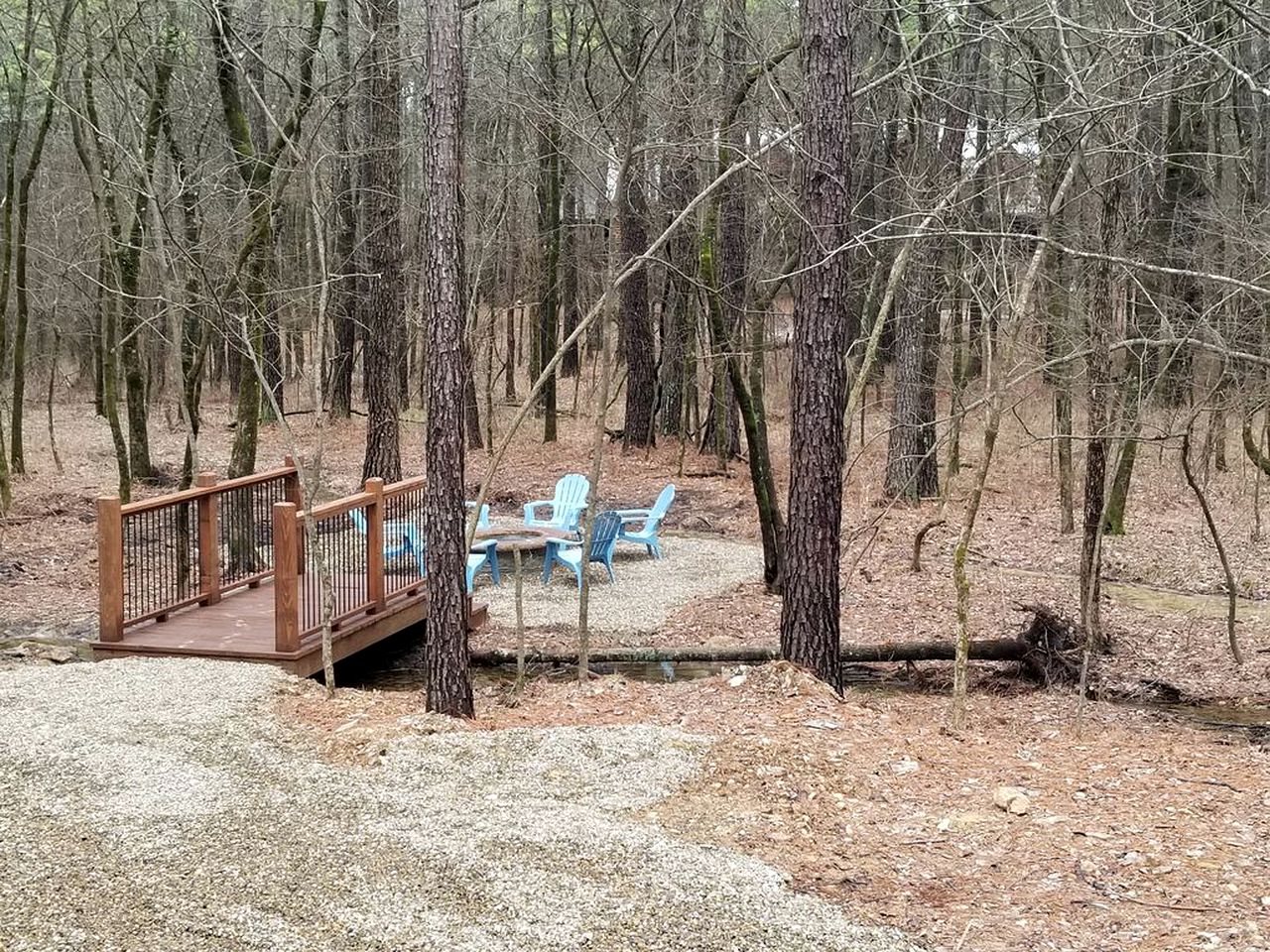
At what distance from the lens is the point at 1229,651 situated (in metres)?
9.35

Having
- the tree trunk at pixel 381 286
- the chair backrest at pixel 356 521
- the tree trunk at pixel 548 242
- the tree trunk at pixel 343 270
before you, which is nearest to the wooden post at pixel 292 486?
the chair backrest at pixel 356 521

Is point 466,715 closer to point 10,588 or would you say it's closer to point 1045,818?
point 1045,818

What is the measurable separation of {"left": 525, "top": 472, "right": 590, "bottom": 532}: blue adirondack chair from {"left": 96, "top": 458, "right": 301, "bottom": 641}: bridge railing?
3125mm

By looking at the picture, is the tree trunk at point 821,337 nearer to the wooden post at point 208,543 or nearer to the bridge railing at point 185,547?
the bridge railing at point 185,547

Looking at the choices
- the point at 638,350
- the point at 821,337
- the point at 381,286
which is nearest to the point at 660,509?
the point at 381,286

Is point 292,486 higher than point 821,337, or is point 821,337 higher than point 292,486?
point 821,337

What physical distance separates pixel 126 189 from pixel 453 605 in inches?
293

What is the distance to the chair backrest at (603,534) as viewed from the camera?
11938 millimetres

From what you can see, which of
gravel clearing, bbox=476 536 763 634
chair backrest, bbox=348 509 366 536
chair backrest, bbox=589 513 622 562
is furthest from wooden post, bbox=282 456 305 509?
chair backrest, bbox=589 513 622 562

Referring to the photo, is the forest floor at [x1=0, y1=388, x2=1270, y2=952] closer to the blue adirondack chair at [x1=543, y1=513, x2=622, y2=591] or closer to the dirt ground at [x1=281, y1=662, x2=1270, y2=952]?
the dirt ground at [x1=281, y1=662, x2=1270, y2=952]

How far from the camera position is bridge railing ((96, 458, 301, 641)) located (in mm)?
8234

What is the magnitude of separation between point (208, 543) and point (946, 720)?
5.59 metres

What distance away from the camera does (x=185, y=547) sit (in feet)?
31.2

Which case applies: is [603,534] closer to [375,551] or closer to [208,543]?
[375,551]
